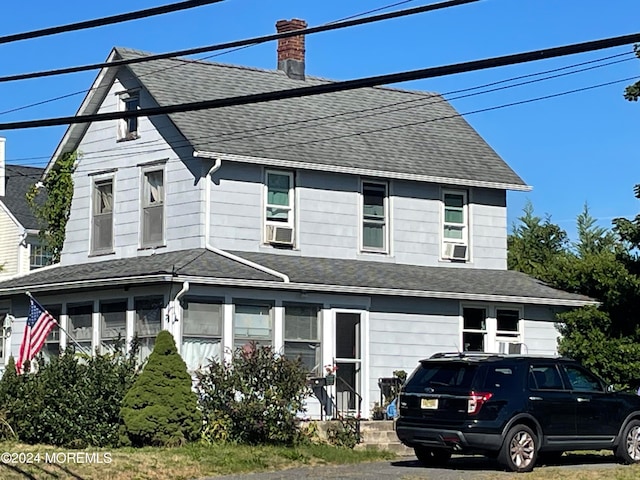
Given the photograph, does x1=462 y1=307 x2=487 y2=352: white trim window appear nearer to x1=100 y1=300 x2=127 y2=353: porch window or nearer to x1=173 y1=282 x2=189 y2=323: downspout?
x1=173 y1=282 x2=189 y2=323: downspout

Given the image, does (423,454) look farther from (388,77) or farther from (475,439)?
(388,77)

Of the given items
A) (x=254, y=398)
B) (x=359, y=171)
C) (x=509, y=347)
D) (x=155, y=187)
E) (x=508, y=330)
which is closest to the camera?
(x=254, y=398)

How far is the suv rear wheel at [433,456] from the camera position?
795 inches

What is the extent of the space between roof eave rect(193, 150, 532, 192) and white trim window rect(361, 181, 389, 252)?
1.68ft

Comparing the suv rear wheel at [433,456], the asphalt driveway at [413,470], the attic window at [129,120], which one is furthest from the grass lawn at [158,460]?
the attic window at [129,120]

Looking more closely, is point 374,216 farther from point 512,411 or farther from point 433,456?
point 512,411

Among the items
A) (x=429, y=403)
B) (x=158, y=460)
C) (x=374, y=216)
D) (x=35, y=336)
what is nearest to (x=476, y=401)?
(x=429, y=403)

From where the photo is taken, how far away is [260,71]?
32.3 m

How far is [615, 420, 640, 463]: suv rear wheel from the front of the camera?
66.5ft

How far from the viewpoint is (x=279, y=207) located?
2792 centimetres

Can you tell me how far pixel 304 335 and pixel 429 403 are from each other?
7190 millimetres

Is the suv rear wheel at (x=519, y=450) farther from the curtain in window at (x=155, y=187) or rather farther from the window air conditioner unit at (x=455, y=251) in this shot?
the curtain in window at (x=155, y=187)

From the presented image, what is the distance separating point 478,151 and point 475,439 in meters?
14.9

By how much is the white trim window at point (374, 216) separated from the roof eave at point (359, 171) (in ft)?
1.68
